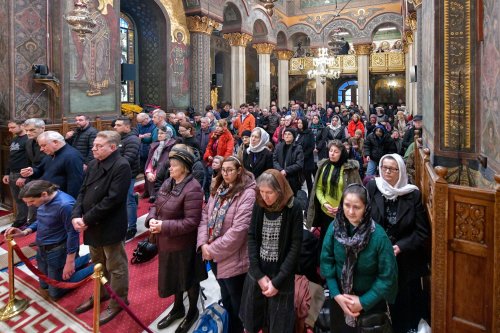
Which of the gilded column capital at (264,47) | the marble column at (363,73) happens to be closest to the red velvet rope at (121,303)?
the gilded column capital at (264,47)

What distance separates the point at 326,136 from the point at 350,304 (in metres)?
6.62

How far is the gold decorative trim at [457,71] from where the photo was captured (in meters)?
4.35

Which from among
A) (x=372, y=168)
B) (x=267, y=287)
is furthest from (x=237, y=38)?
(x=267, y=287)

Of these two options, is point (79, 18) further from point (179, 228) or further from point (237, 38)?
point (237, 38)

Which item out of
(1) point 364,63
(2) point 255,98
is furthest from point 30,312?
(2) point 255,98

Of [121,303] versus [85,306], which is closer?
[121,303]

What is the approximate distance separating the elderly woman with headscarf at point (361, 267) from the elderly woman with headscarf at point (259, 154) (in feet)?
9.79

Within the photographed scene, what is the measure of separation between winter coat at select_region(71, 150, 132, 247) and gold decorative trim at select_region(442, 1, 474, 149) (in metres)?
3.85

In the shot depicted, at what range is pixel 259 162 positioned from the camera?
214 inches

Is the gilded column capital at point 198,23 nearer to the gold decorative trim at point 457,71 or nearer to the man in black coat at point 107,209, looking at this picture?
the gold decorative trim at point 457,71

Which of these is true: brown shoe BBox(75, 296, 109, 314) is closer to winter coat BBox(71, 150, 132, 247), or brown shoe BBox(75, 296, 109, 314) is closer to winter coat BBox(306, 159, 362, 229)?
winter coat BBox(71, 150, 132, 247)

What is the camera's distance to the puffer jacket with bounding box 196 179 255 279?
9.50ft

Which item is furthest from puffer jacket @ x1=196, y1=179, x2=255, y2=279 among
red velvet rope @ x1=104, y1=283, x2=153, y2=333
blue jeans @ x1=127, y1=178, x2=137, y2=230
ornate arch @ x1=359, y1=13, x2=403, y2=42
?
ornate arch @ x1=359, y1=13, x2=403, y2=42

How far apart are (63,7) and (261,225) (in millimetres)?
7414
